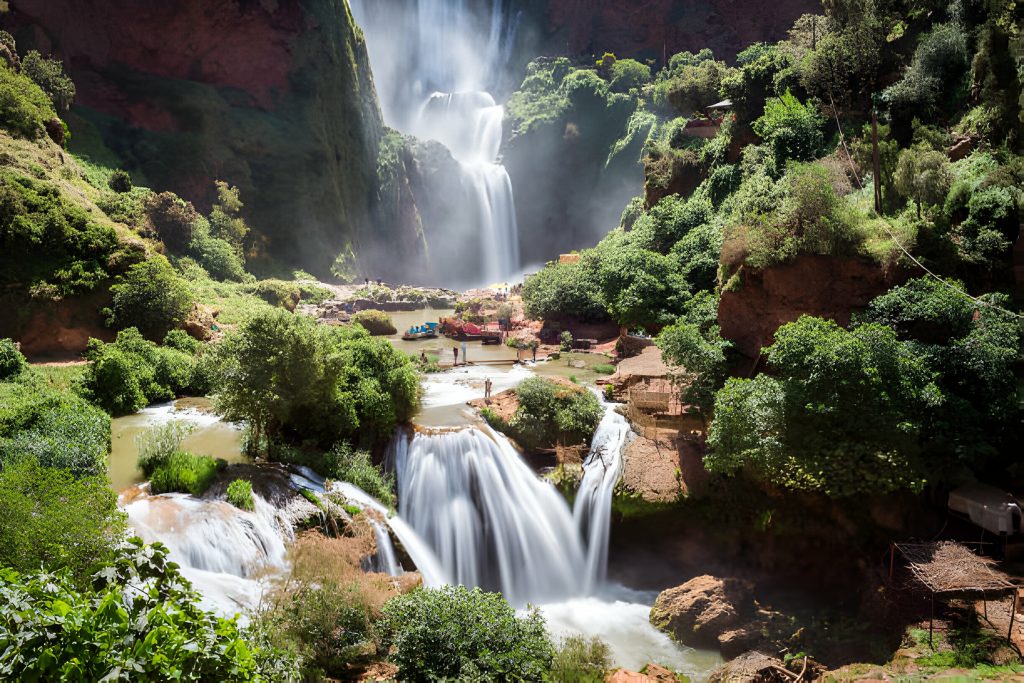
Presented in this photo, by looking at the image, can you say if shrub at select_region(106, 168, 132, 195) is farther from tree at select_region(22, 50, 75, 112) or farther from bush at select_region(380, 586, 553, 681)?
bush at select_region(380, 586, 553, 681)

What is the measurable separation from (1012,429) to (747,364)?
677cm

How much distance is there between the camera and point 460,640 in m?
10.3

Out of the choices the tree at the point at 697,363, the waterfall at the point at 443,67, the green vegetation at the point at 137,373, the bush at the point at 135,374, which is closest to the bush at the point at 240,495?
the green vegetation at the point at 137,373

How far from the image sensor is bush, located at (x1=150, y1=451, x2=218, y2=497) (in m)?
14.1

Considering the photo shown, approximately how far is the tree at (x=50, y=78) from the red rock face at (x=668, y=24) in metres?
58.7

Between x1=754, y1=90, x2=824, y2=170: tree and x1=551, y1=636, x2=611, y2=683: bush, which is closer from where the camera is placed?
x1=551, y1=636, x2=611, y2=683: bush

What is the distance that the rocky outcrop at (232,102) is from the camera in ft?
152

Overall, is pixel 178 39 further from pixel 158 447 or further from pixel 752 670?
pixel 752 670

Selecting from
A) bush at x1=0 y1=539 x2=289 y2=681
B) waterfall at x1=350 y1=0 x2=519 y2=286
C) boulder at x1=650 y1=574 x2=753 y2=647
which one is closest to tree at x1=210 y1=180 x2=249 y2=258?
waterfall at x1=350 y1=0 x2=519 y2=286

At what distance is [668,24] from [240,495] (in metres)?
74.5

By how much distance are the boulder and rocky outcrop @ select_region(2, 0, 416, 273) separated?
43575mm

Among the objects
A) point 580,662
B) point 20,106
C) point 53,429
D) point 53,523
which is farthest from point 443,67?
point 53,523

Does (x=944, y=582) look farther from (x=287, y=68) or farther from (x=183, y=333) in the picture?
(x=287, y=68)

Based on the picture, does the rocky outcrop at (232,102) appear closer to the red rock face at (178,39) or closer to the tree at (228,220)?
the red rock face at (178,39)
